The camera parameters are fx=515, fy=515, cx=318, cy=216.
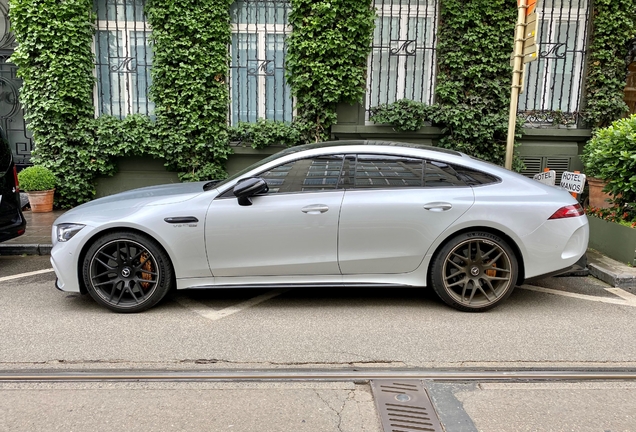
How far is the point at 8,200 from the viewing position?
6012mm

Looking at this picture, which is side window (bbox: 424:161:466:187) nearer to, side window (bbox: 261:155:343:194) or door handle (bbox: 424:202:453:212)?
door handle (bbox: 424:202:453:212)

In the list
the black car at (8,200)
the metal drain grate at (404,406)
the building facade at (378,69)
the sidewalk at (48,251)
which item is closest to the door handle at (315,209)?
the metal drain grate at (404,406)

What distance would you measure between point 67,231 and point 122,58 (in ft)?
19.1

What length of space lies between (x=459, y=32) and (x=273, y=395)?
7679mm

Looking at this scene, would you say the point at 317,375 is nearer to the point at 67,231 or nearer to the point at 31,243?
the point at 67,231

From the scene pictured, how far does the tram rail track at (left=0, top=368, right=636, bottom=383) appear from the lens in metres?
3.50

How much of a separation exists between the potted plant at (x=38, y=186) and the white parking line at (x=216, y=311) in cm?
511

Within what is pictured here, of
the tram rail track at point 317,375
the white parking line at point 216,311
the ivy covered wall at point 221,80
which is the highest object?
the ivy covered wall at point 221,80

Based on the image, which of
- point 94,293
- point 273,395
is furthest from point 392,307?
point 94,293

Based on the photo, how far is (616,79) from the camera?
916 cm

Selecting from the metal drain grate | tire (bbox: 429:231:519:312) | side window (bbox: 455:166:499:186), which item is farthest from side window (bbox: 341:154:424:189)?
the metal drain grate

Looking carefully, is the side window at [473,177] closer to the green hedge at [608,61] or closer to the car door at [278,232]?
the car door at [278,232]

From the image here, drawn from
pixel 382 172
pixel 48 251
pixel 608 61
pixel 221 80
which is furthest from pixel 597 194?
pixel 48 251

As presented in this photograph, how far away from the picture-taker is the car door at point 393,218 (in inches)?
181
